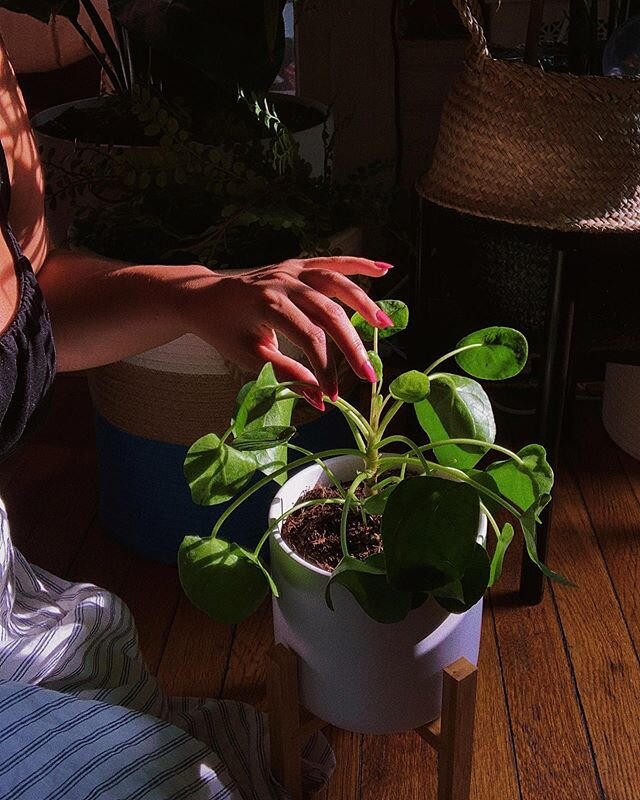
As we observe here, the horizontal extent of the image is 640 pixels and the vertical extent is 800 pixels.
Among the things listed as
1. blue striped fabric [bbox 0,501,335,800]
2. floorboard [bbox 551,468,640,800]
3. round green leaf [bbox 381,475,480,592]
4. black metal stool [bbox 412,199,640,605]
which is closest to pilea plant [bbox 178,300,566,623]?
round green leaf [bbox 381,475,480,592]

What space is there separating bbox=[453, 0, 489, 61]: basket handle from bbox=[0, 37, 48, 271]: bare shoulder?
477 millimetres

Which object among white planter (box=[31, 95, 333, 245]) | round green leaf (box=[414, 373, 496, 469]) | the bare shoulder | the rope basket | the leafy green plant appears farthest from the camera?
white planter (box=[31, 95, 333, 245])

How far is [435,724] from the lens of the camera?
0.85 m

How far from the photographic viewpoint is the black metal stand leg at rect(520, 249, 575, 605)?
1066mm

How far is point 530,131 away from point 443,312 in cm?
30

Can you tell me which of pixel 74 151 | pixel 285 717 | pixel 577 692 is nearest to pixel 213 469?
pixel 285 717

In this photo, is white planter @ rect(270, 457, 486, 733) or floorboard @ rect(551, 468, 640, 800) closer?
white planter @ rect(270, 457, 486, 733)

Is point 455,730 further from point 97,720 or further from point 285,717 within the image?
point 97,720

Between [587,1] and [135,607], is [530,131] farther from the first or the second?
[135,607]

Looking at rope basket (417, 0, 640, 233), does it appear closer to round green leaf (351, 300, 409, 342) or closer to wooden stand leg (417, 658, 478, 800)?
round green leaf (351, 300, 409, 342)

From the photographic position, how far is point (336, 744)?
1.06m

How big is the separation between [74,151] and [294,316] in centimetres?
76

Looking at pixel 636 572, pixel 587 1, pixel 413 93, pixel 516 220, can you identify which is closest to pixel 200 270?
pixel 516 220

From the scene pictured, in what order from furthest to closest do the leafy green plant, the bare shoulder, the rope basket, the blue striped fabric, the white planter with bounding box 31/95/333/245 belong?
the white planter with bounding box 31/95/333/245 → the leafy green plant → the rope basket → the bare shoulder → the blue striped fabric
